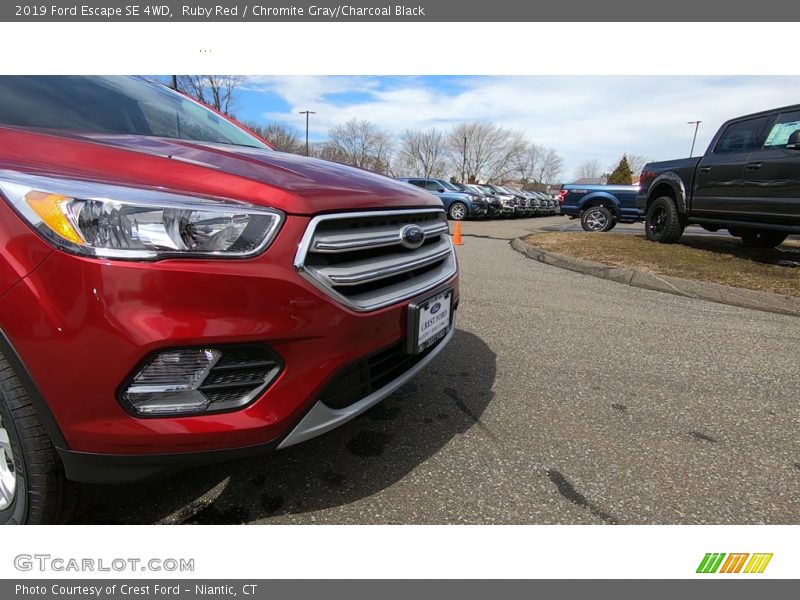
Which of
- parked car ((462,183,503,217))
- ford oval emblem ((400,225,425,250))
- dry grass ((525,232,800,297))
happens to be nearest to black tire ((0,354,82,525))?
ford oval emblem ((400,225,425,250))

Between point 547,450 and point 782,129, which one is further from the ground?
point 782,129

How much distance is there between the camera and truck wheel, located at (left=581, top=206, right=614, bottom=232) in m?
11.9

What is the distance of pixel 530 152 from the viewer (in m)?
71.9

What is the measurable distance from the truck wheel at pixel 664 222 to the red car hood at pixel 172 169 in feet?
26.0

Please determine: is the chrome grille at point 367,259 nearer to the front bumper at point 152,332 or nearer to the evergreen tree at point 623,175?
the front bumper at point 152,332

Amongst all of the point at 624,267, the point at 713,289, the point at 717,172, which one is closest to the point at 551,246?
the point at 624,267

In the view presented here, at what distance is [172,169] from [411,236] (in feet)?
2.96

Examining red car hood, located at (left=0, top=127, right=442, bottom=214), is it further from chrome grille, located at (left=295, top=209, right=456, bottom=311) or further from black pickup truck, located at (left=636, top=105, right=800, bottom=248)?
black pickup truck, located at (left=636, top=105, right=800, bottom=248)

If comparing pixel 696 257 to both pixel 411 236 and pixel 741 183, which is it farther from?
pixel 411 236

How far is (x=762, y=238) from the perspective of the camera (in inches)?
315

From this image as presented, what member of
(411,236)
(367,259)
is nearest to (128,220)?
(367,259)

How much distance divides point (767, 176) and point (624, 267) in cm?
223

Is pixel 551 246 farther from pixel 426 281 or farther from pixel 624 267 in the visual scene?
pixel 426 281

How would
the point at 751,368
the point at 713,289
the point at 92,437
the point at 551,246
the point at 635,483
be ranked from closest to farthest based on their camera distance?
1. the point at 92,437
2. the point at 635,483
3. the point at 751,368
4. the point at 713,289
5. the point at 551,246
